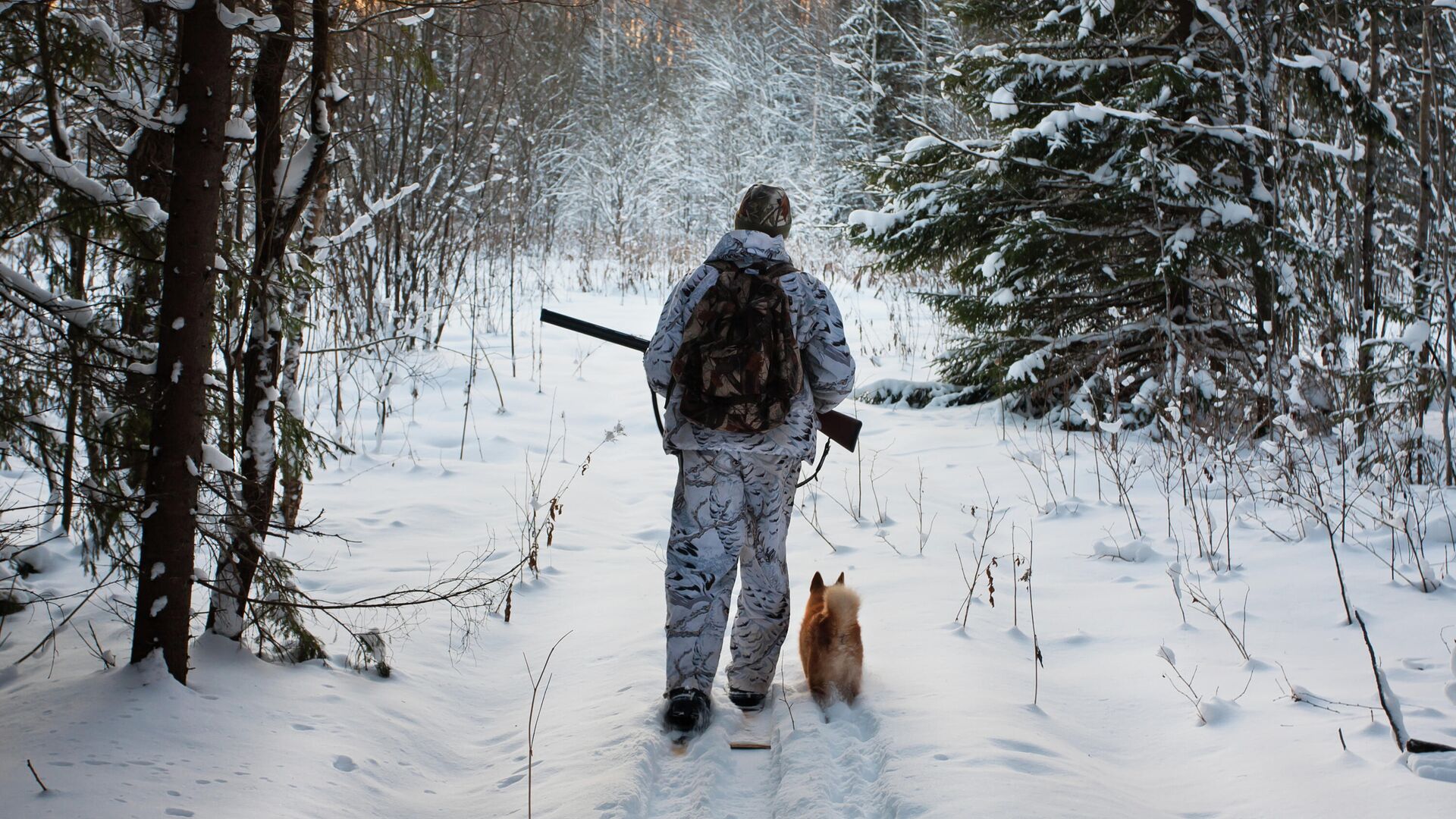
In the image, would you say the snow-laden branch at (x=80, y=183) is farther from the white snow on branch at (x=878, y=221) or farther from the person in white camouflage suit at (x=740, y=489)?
the white snow on branch at (x=878, y=221)

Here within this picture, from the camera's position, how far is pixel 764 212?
3.20m

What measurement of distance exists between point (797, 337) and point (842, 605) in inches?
36.0

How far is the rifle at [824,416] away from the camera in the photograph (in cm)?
362

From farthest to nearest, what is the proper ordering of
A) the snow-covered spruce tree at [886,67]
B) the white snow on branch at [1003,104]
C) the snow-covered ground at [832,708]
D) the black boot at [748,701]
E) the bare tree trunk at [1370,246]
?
the snow-covered spruce tree at [886,67] < the white snow on branch at [1003,104] < the bare tree trunk at [1370,246] < the black boot at [748,701] < the snow-covered ground at [832,708]

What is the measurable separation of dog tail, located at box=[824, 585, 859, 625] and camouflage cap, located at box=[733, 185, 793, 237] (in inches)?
48.5

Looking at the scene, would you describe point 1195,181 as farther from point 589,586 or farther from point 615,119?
point 615,119

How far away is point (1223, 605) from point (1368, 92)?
423 cm

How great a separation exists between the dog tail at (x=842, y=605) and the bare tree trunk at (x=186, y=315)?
1.95 meters

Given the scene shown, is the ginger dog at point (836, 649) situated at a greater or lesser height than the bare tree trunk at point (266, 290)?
lesser

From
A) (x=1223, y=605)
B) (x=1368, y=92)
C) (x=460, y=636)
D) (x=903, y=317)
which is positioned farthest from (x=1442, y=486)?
(x=903, y=317)

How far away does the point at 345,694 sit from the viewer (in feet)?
10.1

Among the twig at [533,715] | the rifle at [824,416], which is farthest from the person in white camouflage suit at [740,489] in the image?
the twig at [533,715]

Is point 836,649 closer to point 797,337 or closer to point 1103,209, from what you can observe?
point 797,337

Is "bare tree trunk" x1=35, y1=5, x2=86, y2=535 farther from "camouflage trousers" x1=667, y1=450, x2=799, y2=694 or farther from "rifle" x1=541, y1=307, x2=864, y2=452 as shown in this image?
"camouflage trousers" x1=667, y1=450, x2=799, y2=694
